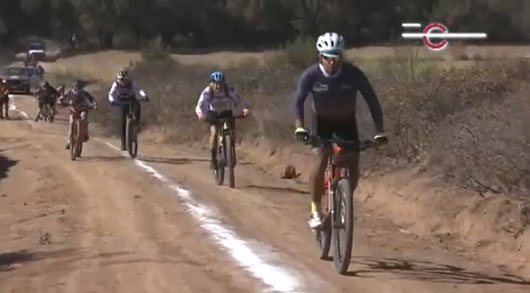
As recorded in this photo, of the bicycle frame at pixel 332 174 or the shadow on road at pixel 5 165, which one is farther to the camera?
the shadow on road at pixel 5 165

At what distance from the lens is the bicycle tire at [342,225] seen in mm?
9305

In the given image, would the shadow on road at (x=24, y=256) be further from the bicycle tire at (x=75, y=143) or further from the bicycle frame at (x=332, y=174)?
the bicycle tire at (x=75, y=143)

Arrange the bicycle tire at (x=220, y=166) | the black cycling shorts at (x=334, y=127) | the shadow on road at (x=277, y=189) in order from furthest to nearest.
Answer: the bicycle tire at (x=220, y=166) → the shadow on road at (x=277, y=189) → the black cycling shorts at (x=334, y=127)

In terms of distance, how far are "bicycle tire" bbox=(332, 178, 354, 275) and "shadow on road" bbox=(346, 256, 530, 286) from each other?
16 centimetres

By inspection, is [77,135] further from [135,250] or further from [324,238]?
[324,238]

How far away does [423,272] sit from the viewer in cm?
973

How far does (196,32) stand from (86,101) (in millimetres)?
62950

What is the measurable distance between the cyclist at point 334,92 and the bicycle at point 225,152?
22.8 ft

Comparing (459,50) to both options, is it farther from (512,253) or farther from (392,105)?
(512,253)

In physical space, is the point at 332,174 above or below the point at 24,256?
above

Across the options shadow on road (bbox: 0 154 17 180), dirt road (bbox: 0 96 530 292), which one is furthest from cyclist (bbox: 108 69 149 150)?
dirt road (bbox: 0 96 530 292)

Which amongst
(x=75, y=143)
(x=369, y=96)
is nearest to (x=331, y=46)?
(x=369, y=96)

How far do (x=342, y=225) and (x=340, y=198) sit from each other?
238mm

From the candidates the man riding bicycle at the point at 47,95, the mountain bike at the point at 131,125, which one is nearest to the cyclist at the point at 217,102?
the mountain bike at the point at 131,125
